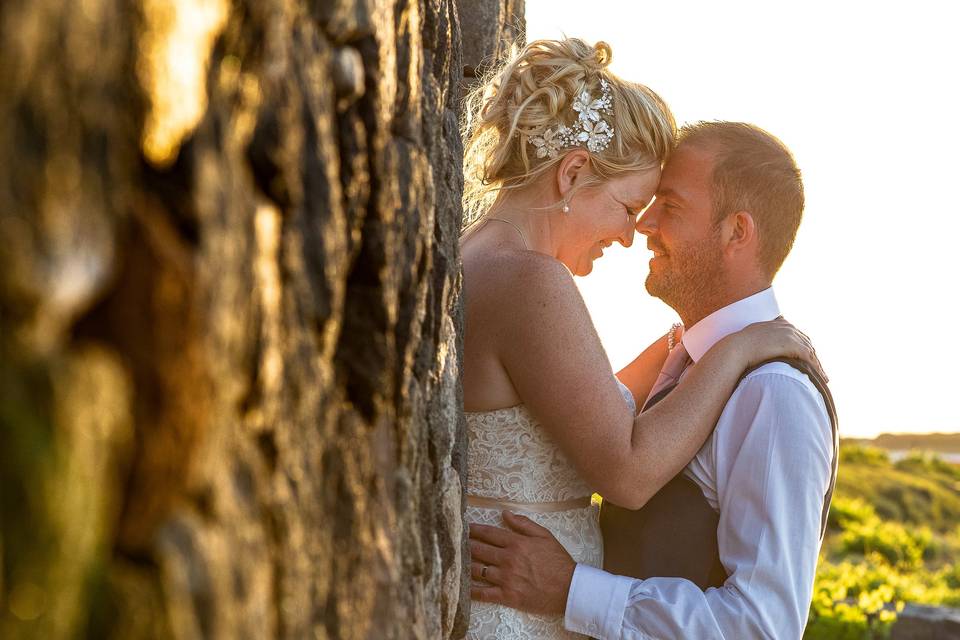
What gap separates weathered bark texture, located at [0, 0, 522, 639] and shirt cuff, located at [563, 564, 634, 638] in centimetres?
157

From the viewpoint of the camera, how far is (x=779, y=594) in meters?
3.04

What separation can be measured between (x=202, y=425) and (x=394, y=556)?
0.67 metres

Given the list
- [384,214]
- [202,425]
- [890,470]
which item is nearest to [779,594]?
[384,214]

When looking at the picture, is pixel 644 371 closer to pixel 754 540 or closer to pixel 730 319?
pixel 730 319

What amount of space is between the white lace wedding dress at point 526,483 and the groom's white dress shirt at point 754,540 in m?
0.13

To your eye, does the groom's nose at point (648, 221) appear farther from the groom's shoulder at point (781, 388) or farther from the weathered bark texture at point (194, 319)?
the weathered bark texture at point (194, 319)

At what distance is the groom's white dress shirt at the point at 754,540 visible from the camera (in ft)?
9.91

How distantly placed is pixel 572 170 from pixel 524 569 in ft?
4.15

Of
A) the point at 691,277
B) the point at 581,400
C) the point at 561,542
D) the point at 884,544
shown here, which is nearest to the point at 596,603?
the point at 561,542

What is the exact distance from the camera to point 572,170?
131 inches

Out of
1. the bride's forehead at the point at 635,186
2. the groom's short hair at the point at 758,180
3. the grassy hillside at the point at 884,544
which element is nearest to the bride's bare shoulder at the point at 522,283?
the bride's forehead at the point at 635,186

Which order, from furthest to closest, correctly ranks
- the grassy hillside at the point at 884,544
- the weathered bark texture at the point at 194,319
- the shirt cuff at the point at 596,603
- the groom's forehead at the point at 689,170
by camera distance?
1. the grassy hillside at the point at 884,544
2. the groom's forehead at the point at 689,170
3. the shirt cuff at the point at 596,603
4. the weathered bark texture at the point at 194,319

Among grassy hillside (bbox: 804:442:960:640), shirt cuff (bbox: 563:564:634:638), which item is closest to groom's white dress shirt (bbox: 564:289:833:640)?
shirt cuff (bbox: 563:564:634:638)

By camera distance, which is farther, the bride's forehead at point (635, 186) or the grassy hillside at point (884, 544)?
the grassy hillside at point (884, 544)
